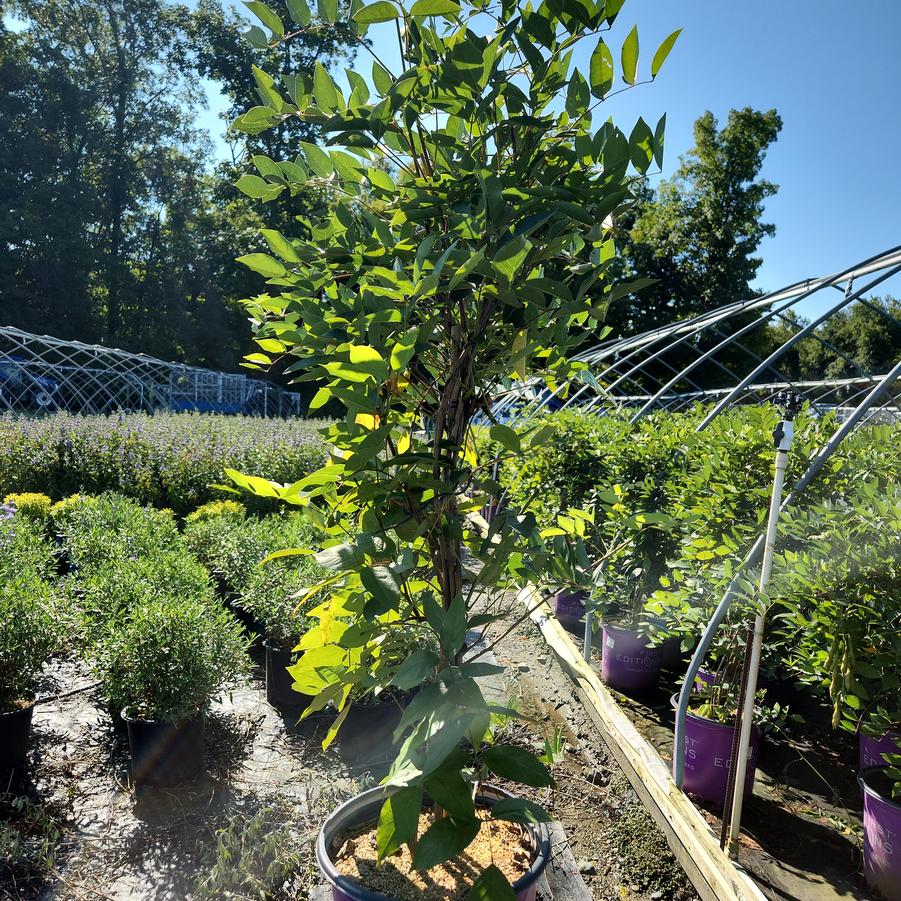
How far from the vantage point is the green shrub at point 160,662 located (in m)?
2.89

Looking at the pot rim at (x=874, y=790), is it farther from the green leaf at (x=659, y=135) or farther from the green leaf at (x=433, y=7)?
the green leaf at (x=433, y=7)

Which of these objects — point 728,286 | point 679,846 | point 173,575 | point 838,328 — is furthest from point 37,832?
point 838,328

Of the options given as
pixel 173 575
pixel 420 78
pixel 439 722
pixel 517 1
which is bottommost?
pixel 173 575

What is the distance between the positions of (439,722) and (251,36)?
1253 mm

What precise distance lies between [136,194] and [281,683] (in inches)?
1322

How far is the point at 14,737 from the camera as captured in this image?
9.91 feet

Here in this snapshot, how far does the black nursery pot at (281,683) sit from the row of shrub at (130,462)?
3760mm

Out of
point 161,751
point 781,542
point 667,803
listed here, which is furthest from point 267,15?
point 667,803

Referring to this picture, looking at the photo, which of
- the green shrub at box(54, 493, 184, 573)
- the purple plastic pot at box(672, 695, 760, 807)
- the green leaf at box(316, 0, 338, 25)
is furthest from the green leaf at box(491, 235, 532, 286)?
the green shrub at box(54, 493, 184, 573)

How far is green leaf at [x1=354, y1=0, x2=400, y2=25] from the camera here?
108 cm

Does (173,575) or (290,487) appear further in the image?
(173,575)

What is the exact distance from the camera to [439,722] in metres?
1.05

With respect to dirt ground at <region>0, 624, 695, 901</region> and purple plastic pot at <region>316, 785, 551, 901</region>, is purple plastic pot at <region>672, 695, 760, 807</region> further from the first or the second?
purple plastic pot at <region>316, 785, 551, 901</region>

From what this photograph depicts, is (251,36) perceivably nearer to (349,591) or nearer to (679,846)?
(349,591)
